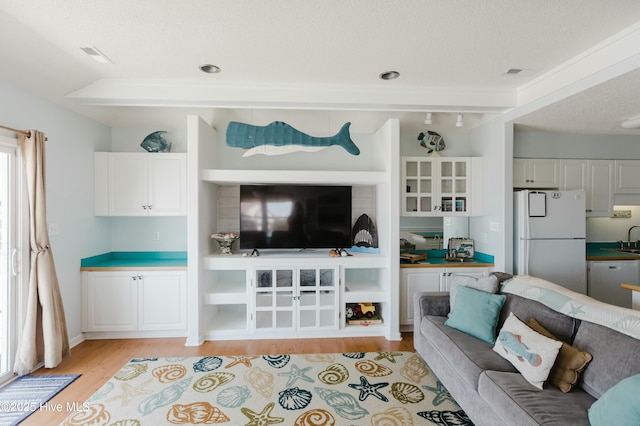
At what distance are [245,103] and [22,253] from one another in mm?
2335

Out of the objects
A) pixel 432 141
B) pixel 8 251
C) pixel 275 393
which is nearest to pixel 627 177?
pixel 432 141

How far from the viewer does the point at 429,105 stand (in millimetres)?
3121

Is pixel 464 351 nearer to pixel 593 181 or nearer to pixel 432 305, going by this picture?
pixel 432 305

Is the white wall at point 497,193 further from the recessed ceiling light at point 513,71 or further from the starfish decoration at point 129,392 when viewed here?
the starfish decoration at point 129,392

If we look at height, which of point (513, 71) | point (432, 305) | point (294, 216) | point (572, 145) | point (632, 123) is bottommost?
point (432, 305)

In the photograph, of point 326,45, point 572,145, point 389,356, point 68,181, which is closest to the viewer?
point 326,45

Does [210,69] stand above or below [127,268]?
above

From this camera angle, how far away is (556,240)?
10.7ft

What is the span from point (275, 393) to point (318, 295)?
3.82 feet

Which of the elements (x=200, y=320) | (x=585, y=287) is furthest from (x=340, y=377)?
(x=585, y=287)

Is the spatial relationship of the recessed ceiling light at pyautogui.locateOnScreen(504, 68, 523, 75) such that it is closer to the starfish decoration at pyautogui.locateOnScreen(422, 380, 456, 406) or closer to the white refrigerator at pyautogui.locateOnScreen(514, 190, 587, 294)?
the white refrigerator at pyautogui.locateOnScreen(514, 190, 587, 294)

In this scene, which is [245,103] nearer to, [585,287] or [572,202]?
[572,202]

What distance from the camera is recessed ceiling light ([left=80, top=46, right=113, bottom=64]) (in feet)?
7.59

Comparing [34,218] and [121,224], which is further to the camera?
[121,224]
